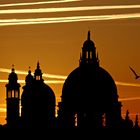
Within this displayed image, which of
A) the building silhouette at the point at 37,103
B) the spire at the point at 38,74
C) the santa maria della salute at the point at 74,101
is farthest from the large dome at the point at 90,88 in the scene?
the building silhouette at the point at 37,103

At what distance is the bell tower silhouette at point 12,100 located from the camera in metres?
167

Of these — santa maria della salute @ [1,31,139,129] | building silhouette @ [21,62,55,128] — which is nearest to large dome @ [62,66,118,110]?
santa maria della salute @ [1,31,139,129]

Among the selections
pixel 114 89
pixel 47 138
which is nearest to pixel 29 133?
pixel 47 138

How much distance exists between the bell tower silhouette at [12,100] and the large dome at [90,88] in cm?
843

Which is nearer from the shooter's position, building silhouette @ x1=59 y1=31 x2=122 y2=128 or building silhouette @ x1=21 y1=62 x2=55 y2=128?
building silhouette @ x1=21 y1=62 x2=55 y2=128

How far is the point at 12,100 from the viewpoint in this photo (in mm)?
167250

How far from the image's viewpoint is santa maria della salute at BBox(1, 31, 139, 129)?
169 metres

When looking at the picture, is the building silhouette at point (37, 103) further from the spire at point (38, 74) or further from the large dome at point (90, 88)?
the large dome at point (90, 88)

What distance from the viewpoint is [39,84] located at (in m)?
170

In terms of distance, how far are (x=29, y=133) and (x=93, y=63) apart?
11612 millimetres

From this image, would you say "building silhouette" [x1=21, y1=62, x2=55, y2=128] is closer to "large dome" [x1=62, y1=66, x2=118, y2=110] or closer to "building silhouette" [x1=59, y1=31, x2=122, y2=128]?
"building silhouette" [x1=59, y1=31, x2=122, y2=128]

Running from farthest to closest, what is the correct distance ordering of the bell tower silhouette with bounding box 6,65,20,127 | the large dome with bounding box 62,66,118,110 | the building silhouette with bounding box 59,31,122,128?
the large dome with bounding box 62,66,118,110 → the building silhouette with bounding box 59,31,122,128 → the bell tower silhouette with bounding box 6,65,20,127

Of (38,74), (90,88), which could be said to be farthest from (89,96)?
(38,74)

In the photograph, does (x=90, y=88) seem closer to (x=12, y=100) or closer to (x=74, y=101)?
(x=74, y=101)
